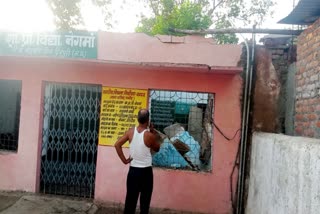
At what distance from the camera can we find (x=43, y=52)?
221 inches

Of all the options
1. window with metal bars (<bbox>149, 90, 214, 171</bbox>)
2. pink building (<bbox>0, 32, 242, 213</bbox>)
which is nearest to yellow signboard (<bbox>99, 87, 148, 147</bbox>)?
pink building (<bbox>0, 32, 242, 213</bbox>)

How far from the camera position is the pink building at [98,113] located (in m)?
5.44

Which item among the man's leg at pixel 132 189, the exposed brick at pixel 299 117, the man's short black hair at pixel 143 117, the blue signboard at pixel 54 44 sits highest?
the blue signboard at pixel 54 44

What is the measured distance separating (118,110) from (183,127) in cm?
113

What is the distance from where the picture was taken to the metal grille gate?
575 cm

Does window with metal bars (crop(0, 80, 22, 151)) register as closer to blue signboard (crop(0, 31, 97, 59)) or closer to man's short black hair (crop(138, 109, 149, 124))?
blue signboard (crop(0, 31, 97, 59))

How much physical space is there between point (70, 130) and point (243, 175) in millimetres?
2995

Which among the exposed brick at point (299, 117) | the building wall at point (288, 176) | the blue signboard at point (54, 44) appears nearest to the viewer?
the building wall at point (288, 176)

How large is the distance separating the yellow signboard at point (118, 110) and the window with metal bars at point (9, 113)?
1.60 metres

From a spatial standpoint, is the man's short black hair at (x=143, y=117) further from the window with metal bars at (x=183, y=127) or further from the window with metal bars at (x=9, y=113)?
the window with metal bars at (x=9, y=113)

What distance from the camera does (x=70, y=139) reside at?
5809mm

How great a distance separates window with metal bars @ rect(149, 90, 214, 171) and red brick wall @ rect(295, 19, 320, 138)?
1770 mm

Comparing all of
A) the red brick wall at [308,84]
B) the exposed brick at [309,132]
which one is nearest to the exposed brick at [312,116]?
the red brick wall at [308,84]

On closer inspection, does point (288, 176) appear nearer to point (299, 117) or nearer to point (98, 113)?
point (299, 117)
